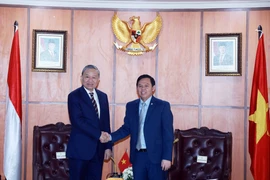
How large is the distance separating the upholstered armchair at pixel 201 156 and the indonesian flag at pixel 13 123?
181cm

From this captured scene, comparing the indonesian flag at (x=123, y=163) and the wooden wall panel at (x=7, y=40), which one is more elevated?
the wooden wall panel at (x=7, y=40)

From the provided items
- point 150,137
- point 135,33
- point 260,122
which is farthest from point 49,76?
point 260,122

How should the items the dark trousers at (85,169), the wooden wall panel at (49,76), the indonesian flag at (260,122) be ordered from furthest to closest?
the wooden wall panel at (49,76)
the indonesian flag at (260,122)
the dark trousers at (85,169)

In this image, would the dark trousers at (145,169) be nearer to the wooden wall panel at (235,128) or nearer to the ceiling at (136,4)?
the wooden wall panel at (235,128)

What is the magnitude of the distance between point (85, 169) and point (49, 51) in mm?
1939

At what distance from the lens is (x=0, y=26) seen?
4.95 m

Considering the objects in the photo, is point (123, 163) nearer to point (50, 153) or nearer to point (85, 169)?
point (50, 153)

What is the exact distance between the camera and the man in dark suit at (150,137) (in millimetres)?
3469

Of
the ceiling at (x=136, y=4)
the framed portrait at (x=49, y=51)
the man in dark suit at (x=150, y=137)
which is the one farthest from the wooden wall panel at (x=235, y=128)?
the framed portrait at (x=49, y=51)

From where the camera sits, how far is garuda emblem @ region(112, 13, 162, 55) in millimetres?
4995

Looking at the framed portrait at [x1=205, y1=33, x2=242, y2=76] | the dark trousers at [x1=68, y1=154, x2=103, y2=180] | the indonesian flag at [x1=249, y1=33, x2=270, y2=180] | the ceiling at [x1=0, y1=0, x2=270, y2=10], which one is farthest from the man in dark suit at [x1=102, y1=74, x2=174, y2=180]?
the ceiling at [x1=0, y1=0, x2=270, y2=10]

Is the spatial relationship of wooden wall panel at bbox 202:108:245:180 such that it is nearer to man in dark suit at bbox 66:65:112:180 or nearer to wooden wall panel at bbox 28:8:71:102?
man in dark suit at bbox 66:65:112:180

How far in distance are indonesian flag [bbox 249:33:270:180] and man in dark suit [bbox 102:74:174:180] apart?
139 centimetres

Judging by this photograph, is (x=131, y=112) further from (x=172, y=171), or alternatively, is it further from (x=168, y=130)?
(x=172, y=171)
